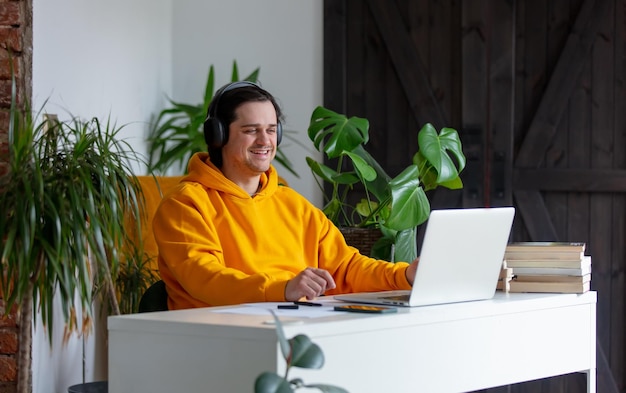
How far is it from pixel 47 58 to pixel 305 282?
5.01 ft

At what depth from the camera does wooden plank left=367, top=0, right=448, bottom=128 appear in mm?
5078

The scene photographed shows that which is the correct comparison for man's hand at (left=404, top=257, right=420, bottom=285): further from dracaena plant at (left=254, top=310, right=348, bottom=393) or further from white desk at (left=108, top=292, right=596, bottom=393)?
dracaena plant at (left=254, top=310, right=348, bottom=393)

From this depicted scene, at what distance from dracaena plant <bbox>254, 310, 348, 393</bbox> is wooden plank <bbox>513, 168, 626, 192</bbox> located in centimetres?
318

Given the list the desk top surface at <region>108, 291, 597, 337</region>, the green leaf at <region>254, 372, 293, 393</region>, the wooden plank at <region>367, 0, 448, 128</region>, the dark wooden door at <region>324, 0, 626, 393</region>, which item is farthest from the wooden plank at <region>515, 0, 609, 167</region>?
the green leaf at <region>254, 372, 293, 393</region>

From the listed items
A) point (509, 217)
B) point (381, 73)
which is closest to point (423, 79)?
point (381, 73)

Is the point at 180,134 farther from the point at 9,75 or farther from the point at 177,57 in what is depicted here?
the point at 9,75

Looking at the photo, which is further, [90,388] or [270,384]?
[90,388]

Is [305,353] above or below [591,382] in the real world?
above

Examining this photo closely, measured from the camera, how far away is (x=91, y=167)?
2.68m

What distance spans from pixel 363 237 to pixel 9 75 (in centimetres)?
157

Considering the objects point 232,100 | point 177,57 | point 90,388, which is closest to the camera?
point 232,100

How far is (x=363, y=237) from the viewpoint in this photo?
159 inches

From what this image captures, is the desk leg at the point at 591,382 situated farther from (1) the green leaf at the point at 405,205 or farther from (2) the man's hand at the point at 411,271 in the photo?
(1) the green leaf at the point at 405,205

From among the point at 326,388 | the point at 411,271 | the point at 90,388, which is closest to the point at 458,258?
the point at 411,271
